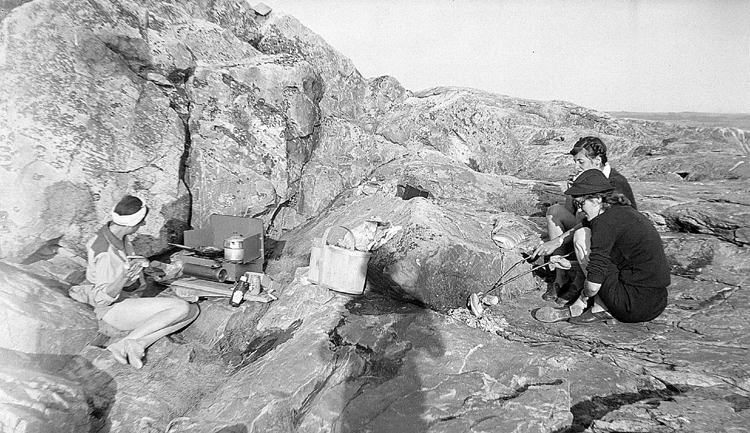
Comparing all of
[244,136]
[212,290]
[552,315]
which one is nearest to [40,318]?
[212,290]

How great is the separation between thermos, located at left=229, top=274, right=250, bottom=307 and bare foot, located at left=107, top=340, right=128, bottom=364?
1215 millimetres

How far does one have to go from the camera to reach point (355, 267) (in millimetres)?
4875

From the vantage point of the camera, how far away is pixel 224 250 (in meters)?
5.65

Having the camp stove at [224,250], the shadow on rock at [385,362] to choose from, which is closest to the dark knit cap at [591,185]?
the shadow on rock at [385,362]

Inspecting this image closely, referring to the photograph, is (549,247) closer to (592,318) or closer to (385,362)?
(592,318)

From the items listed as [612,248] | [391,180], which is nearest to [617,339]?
[612,248]

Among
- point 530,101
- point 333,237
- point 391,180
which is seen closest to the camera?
point 333,237

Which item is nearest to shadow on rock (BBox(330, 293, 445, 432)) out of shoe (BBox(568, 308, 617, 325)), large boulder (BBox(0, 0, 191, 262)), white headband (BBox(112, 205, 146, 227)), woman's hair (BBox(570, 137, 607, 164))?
shoe (BBox(568, 308, 617, 325))

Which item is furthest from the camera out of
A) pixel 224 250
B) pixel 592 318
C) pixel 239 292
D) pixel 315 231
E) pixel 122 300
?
pixel 315 231

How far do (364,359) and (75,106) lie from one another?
5.01 m

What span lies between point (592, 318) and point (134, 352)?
428 cm

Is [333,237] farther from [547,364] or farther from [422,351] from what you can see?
[547,364]

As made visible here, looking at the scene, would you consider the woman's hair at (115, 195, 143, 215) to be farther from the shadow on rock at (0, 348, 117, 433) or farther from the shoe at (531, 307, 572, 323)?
the shoe at (531, 307, 572, 323)

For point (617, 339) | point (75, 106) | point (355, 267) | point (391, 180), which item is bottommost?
point (617, 339)
